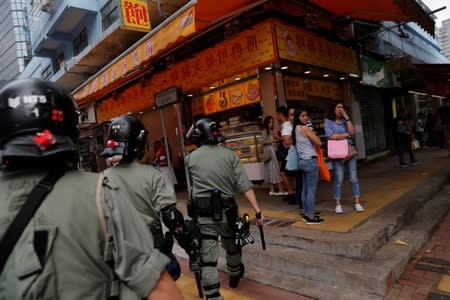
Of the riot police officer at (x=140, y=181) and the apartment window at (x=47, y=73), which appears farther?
the apartment window at (x=47, y=73)

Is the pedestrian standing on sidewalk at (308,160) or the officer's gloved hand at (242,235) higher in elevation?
the pedestrian standing on sidewalk at (308,160)

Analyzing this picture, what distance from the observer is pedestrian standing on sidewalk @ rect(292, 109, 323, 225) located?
15.6 feet

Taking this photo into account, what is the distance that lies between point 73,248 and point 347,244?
3401 mm

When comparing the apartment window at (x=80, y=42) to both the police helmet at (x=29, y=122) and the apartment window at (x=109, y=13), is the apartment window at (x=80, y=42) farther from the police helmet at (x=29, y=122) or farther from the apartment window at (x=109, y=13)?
the police helmet at (x=29, y=122)

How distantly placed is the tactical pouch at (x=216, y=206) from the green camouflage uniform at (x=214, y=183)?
72mm

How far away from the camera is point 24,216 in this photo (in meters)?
1.08

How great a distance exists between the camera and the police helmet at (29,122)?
1.14 meters

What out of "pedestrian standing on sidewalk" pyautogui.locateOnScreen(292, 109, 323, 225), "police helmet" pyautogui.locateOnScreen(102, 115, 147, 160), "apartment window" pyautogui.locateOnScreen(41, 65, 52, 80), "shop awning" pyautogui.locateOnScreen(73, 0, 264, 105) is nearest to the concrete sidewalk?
"pedestrian standing on sidewalk" pyautogui.locateOnScreen(292, 109, 323, 225)

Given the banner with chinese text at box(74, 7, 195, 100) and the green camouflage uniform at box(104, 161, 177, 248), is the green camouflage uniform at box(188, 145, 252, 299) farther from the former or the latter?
the banner with chinese text at box(74, 7, 195, 100)

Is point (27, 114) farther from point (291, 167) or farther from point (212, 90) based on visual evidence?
point (212, 90)

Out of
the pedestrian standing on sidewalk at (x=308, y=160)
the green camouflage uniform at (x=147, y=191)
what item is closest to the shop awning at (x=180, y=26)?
the pedestrian standing on sidewalk at (x=308, y=160)

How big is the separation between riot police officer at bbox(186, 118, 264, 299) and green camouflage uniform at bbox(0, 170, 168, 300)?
215cm

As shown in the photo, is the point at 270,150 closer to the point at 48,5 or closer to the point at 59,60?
the point at 48,5

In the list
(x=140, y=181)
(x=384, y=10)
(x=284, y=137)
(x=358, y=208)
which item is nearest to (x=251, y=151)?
(x=284, y=137)
